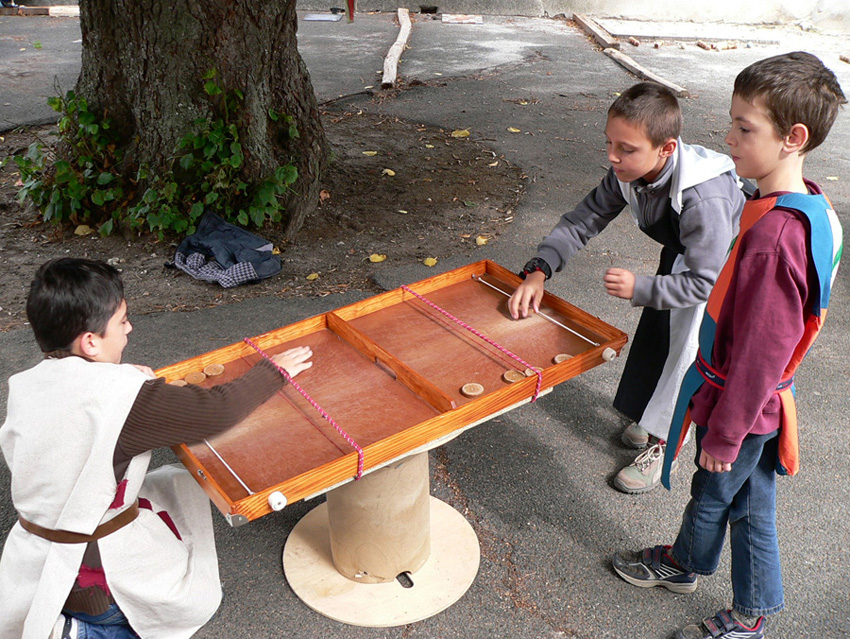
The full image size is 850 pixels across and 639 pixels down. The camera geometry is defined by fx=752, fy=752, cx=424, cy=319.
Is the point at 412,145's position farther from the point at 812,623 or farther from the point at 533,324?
the point at 812,623

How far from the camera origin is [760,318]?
1876 mm

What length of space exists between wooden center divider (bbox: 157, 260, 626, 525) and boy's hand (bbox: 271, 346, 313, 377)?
35 mm

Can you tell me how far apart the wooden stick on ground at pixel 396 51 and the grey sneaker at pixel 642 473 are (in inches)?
266

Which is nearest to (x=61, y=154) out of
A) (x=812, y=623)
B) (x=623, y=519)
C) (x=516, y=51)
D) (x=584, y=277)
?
(x=584, y=277)

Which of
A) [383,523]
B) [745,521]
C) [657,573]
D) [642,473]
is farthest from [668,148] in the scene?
[383,523]

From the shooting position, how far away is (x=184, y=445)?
1968mm

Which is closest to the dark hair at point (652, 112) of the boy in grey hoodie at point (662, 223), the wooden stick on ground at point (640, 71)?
the boy in grey hoodie at point (662, 223)

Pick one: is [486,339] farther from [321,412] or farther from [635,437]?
[635,437]

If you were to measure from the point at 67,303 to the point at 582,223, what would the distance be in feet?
6.09

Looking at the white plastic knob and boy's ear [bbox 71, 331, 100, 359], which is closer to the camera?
the white plastic knob

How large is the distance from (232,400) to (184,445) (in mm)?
168

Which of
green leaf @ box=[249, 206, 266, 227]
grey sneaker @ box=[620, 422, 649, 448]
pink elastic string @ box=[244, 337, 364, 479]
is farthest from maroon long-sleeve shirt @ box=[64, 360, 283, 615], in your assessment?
green leaf @ box=[249, 206, 266, 227]

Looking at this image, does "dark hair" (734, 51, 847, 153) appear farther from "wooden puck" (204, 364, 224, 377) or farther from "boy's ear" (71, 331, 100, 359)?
"boy's ear" (71, 331, 100, 359)

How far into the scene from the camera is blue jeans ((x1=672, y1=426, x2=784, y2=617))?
7.10 feet
